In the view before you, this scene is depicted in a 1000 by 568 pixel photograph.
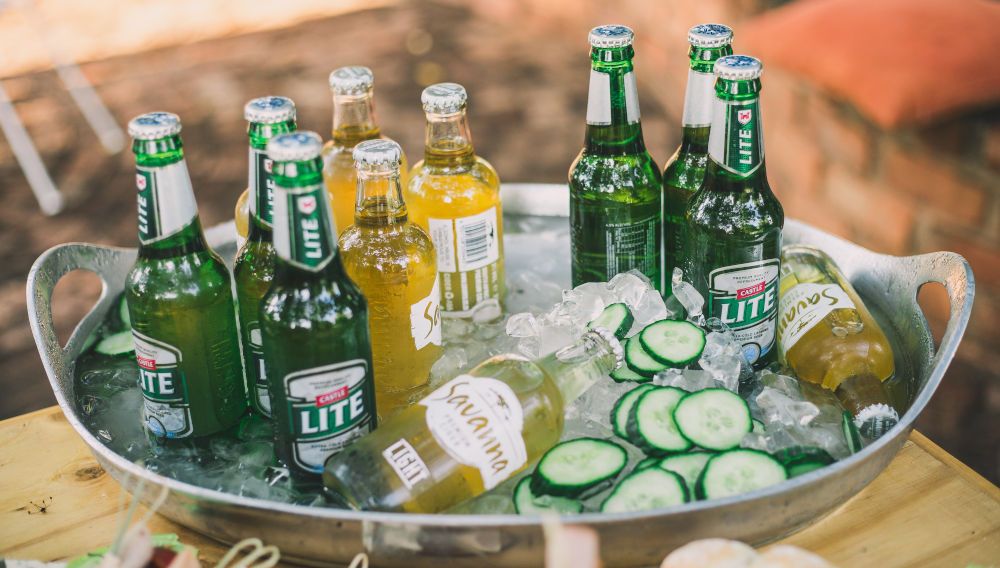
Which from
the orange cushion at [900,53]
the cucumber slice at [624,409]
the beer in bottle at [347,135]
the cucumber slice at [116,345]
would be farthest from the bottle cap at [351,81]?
the orange cushion at [900,53]

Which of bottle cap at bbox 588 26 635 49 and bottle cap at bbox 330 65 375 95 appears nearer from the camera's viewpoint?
bottle cap at bbox 588 26 635 49

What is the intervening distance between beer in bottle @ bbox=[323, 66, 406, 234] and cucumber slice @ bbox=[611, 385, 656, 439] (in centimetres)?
58

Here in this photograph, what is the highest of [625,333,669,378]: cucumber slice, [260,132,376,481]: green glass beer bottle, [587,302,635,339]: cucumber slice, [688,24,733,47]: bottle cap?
[688,24,733,47]: bottle cap

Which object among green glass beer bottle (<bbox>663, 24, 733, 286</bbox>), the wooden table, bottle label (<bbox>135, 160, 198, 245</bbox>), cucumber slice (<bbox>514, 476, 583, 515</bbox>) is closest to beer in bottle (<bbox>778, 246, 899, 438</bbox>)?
the wooden table

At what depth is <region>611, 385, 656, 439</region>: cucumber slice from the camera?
4.13 ft

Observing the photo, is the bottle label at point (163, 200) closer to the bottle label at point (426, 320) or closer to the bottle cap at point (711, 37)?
the bottle label at point (426, 320)

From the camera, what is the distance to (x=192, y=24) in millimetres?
6344

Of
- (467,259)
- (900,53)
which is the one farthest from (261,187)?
(900,53)

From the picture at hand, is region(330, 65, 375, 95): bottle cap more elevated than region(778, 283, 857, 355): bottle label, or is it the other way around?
region(330, 65, 375, 95): bottle cap

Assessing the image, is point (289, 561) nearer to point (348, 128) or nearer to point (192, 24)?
point (348, 128)

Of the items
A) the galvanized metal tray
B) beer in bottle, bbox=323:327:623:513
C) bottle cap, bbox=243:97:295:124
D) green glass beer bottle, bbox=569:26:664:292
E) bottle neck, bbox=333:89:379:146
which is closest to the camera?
the galvanized metal tray

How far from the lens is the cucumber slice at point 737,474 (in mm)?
1135

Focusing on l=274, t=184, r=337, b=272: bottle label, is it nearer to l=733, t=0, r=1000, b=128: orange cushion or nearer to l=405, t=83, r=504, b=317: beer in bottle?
l=405, t=83, r=504, b=317: beer in bottle

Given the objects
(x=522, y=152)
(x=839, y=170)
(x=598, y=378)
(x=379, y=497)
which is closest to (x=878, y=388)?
(x=598, y=378)
